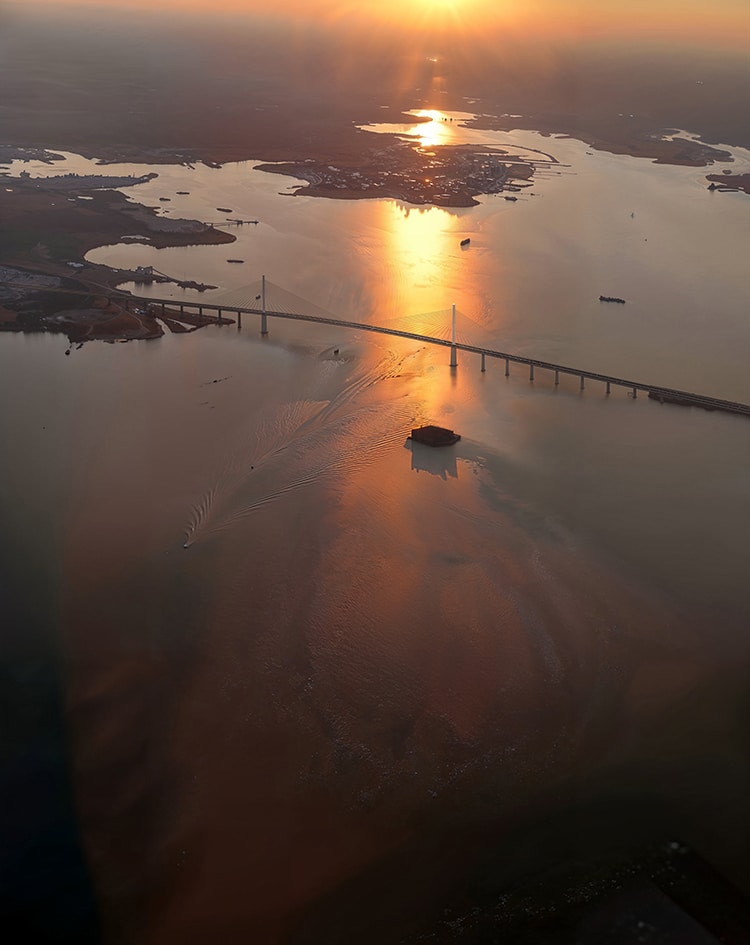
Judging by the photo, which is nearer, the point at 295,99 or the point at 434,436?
the point at 434,436

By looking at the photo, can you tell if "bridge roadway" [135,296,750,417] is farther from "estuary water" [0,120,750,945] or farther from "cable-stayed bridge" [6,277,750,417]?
"estuary water" [0,120,750,945]

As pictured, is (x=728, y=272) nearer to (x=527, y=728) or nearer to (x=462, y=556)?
(x=462, y=556)

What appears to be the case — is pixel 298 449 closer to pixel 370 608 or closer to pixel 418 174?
pixel 370 608

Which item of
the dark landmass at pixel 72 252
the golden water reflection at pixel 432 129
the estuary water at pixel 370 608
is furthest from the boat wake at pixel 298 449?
the golden water reflection at pixel 432 129

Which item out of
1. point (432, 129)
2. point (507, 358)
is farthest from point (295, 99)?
point (507, 358)

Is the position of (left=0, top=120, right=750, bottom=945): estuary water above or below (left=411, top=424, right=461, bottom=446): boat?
below

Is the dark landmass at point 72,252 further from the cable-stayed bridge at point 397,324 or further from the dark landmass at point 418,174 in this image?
the dark landmass at point 418,174

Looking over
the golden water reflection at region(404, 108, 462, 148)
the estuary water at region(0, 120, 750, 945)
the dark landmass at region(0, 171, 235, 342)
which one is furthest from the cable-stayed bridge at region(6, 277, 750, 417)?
the golden water reflection at region(404, 108, 462, 148)
